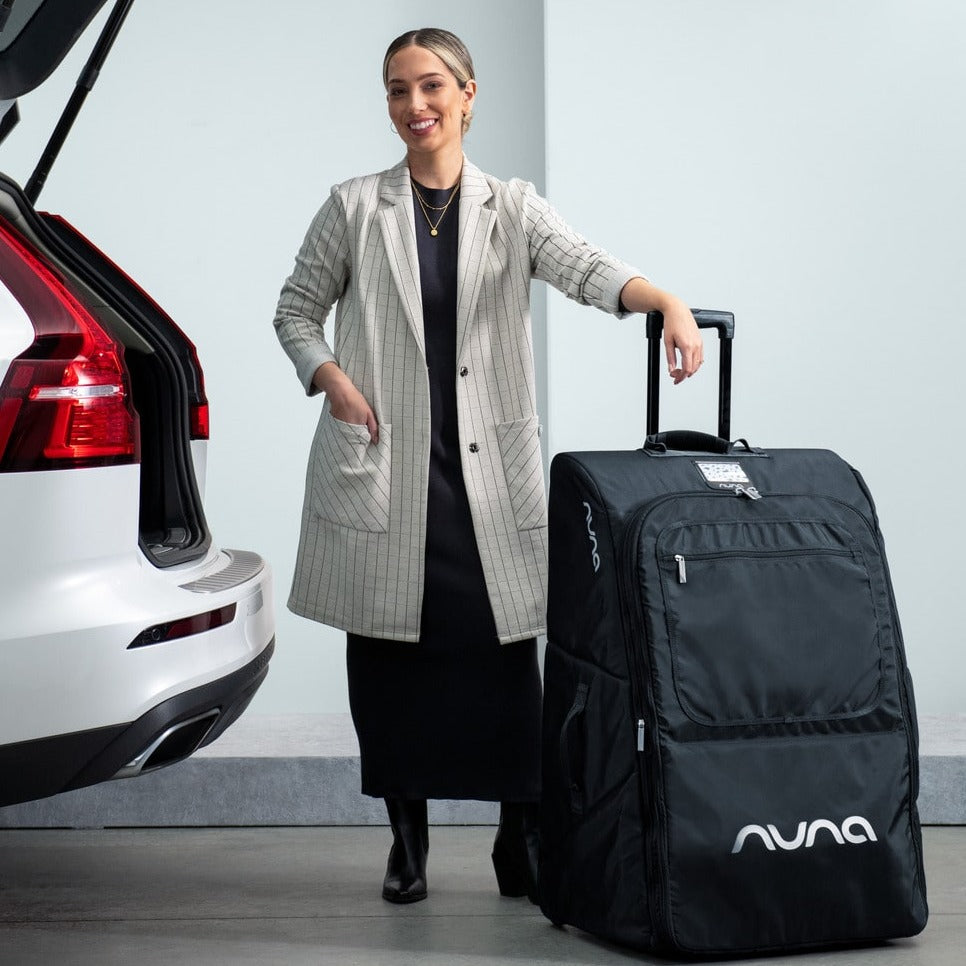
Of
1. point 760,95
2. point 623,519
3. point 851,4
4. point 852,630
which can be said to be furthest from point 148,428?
point 851,4

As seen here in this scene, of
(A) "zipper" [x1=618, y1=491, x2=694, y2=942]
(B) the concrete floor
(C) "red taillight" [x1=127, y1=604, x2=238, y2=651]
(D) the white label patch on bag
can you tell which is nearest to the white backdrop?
(B) the concrete floor

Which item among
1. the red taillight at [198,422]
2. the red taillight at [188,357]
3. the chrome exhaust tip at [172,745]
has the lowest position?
the chrome exhaust tip at [172,745]

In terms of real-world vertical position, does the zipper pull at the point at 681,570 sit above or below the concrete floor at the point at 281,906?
above

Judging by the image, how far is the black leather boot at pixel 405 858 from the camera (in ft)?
7.70

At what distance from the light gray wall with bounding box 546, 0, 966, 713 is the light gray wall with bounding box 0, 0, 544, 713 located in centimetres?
33

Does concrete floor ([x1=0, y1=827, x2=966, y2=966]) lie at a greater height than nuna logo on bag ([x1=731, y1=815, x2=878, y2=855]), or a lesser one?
lesser

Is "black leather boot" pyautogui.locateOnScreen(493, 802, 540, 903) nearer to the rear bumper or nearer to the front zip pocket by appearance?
the front zip pocket

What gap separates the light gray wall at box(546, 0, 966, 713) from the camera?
344 cm

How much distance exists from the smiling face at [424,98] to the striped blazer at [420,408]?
9cm

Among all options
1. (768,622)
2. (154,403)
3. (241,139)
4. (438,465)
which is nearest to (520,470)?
(438,465)

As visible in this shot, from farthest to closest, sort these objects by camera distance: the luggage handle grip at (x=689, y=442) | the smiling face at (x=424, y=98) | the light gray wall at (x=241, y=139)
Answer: the light gray wall at (x=241, y=139)
the smiling face at (x=424, y=98)
the luggage handle grip at (x=689, y=442)

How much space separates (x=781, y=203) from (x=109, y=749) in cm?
251

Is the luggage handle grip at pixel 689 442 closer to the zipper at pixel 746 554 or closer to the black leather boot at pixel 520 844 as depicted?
the zipper at pixel 746 554

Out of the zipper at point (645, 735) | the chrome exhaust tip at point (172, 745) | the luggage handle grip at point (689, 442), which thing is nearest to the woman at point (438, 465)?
the luggage handle grip at point (689, 442)
